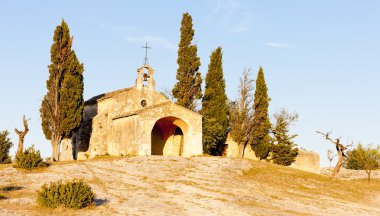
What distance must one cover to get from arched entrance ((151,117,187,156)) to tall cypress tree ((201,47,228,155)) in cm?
331

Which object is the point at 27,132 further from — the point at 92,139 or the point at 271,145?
the point at 271,145

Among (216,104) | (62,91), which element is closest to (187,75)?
(216,104)

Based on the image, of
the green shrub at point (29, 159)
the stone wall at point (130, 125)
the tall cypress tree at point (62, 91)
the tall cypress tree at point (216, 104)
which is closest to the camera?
the green shrub at point (29, 159)

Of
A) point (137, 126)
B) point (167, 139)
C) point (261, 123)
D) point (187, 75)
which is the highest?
point (187, 75)

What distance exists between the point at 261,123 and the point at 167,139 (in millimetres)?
12900

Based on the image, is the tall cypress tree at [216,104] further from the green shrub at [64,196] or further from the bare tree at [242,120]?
the green shrub at [64,196]

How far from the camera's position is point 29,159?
33.3 m

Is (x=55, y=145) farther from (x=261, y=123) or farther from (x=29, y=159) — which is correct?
(x=261, y=123)

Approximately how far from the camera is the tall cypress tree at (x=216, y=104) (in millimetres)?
52656

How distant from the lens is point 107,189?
86.9ft

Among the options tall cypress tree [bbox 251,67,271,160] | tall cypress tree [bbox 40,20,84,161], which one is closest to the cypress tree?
tall cypress tree [bbox 251,67,271,160]

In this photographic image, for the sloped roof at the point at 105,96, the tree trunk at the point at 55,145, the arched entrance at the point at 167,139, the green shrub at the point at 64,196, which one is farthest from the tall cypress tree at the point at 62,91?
the green shrub at the point at 64,196

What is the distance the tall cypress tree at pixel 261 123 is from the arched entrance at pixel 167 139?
11.1 metres

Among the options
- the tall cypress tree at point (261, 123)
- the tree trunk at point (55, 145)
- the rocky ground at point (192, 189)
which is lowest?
the rocky ground at point (192, 189)
